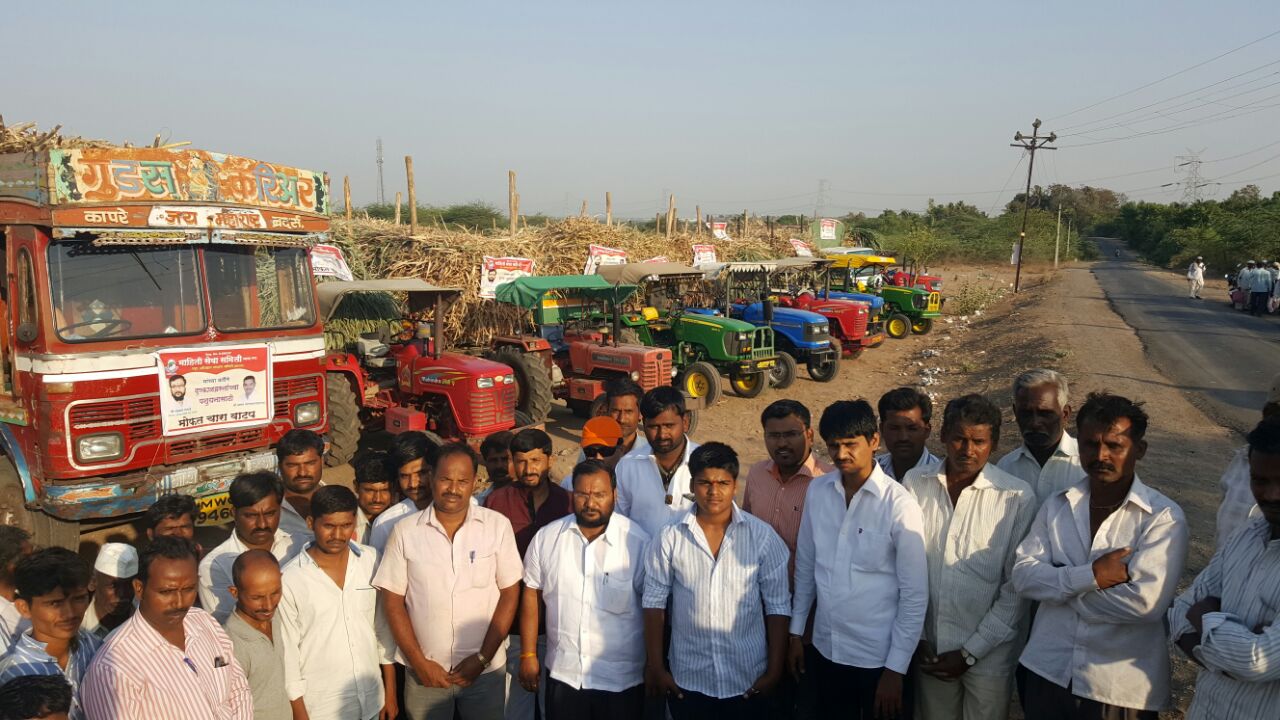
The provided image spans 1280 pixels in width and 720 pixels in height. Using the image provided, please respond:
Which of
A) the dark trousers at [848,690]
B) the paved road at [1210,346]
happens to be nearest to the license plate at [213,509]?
the dark trousers at [848,690]

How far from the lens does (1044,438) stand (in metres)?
3.20

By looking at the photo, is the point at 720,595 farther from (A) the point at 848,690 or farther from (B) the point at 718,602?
(A) the point at 848,690

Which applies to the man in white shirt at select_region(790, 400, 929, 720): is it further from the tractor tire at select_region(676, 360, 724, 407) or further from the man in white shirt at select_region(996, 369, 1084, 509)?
the tractor tire at select_region(676, 360, 724, 407)

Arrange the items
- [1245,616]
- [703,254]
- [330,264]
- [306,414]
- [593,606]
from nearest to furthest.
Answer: [1245,616] < [593,606] < [306,414] < [330,264] < [703,254]

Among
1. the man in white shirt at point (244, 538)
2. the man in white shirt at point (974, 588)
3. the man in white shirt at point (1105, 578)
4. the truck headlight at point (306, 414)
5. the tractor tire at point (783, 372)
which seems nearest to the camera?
the man in white shirt at point (1105, 578)

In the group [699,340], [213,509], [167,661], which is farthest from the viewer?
[699,340]

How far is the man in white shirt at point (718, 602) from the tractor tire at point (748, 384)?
9.75m

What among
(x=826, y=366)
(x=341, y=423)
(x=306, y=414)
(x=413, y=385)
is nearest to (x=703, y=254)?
(x=826, y=366)

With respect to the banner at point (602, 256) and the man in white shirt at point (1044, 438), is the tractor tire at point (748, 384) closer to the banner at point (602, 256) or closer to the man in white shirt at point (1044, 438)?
the banner at point (602, 256)

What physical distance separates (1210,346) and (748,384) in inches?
388

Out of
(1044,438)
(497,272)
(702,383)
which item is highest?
(497,272)

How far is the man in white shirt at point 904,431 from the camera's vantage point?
3.23 m

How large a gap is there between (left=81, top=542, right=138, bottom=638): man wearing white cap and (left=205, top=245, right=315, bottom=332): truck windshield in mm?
3286

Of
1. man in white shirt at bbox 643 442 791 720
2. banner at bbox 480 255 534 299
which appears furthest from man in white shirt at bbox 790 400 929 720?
banner at bbox 480 255 534 299
